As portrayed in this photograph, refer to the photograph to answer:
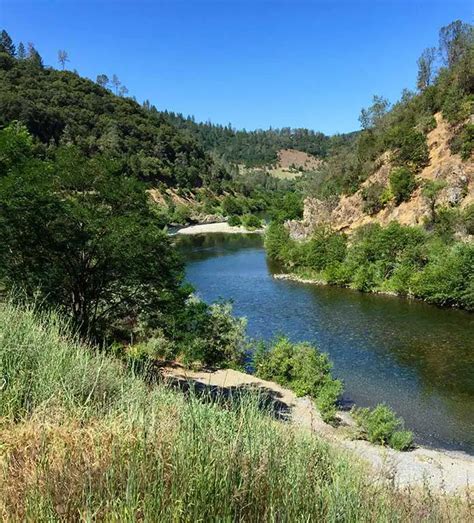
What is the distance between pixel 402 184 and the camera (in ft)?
173

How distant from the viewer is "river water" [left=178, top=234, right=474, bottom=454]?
19.6 m

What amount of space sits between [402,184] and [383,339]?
28.5 meters

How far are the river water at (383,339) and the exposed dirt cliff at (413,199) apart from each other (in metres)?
13.4

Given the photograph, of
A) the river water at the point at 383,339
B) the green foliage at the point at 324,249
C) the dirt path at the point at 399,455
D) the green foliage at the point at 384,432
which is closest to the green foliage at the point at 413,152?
the green foliage at the point at 324,249

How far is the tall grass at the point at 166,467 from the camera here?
3262 millimetres

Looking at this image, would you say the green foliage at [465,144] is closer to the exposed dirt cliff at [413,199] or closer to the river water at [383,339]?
the exposed dirt cliff at [413,199]

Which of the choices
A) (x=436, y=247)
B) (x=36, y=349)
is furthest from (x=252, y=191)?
(x=36, y=349)

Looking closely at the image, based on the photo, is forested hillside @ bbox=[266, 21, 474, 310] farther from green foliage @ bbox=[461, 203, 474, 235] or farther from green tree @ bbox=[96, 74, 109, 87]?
green tree @ bbox=[96, 74, 109, 87]

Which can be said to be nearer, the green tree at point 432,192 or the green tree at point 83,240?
the green tree at point 83,240

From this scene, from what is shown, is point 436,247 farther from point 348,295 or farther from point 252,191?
point 252,191

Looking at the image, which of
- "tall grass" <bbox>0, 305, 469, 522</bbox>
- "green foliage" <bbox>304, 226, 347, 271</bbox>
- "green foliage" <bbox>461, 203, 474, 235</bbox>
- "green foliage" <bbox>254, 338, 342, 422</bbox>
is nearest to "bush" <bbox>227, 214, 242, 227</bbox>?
"green foliage" <bbox>304, 226, 347, 271</bbox>

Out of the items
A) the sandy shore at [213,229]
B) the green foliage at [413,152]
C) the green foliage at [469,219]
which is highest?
the green foliage at [413,152]

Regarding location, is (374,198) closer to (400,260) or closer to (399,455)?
(400,260)

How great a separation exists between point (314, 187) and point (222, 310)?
5044 cm
